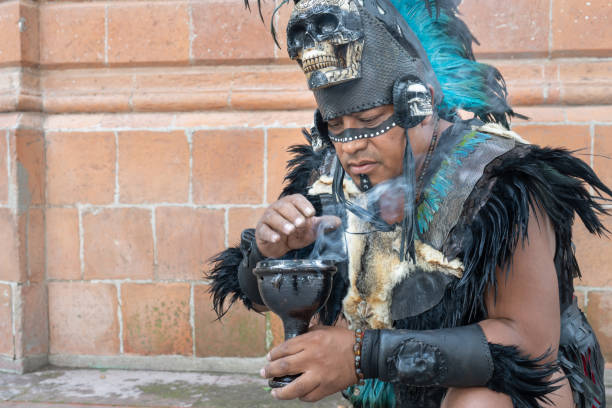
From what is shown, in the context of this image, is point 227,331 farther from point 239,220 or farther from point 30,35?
point 30,35

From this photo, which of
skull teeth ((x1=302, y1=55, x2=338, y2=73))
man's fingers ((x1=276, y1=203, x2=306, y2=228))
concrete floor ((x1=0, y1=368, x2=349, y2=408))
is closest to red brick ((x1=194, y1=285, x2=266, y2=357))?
concrete floor ((x1=0, y1=368, x2=349, y2=408))

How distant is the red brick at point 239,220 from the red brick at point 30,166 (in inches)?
49.9

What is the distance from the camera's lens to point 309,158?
8.84 feet

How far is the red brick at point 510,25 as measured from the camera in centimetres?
347

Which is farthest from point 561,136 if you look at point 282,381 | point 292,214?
point 282,381

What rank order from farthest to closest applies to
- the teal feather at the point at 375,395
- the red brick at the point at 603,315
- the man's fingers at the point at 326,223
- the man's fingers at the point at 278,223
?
the red brick at the point at 603,315
the teal feather at the point at 375,395
the man's fingers at the point at 326,223
the man's fingers at the point at 278,223

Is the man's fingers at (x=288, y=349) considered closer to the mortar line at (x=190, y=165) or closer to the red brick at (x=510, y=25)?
the mortar line at (x=190, y=165)

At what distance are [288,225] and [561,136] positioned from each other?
7.04 feet

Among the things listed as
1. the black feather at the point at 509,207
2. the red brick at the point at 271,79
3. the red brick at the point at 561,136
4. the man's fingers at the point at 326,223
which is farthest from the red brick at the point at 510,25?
the man's fingers at the point at 326,223

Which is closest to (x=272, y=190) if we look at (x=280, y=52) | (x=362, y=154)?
(x=280, y=52)

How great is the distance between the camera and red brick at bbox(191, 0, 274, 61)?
3.72m

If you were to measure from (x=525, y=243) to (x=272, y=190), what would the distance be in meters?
2.04

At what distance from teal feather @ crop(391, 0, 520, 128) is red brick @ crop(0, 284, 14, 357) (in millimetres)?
3000

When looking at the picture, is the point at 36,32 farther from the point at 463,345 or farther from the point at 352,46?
the point at 463,345
